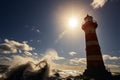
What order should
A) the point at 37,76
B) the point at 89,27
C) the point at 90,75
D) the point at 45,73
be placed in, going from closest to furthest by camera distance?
the point at 37,76
the point at 45,73
the point at 90,75
the point at 89,27

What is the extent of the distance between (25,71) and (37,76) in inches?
40.9

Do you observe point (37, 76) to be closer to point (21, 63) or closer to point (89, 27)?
point (21, 63)

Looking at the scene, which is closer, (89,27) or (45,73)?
(45,73)

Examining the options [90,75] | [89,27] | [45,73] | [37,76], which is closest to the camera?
[37,76]

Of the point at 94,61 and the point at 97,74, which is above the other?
the point at 94,61

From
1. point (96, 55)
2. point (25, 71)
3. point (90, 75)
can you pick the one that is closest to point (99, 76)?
point (90, 75)

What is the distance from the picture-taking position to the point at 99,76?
81.8 feet

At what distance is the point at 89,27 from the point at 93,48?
3698mm

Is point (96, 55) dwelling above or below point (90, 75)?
above

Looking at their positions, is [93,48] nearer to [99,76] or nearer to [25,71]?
[99,76]

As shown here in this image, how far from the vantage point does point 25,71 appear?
481 inches

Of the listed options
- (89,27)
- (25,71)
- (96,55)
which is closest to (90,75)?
(96,55)

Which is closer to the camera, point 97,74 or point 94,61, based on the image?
point 97,74

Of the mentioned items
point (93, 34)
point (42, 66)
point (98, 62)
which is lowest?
point (42, 66)
